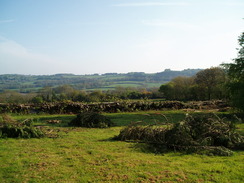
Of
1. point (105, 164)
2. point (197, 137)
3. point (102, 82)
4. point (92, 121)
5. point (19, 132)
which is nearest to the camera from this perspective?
point (105, 164)

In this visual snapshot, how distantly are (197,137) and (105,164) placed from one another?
152 inches

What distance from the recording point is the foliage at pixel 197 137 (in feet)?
24.0

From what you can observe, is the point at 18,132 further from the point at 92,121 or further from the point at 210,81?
the point at 210,81

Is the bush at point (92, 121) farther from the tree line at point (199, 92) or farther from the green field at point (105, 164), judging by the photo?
the tree line at point (199, 92)

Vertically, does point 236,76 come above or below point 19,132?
above

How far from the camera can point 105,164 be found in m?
5.89

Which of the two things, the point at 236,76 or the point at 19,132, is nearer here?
the point at 19,132

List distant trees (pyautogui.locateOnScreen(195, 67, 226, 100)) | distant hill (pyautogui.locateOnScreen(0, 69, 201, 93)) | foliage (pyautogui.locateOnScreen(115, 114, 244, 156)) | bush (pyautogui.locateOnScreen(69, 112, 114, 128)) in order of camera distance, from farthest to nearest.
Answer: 1. distant hill (pyautogui.locateOnScreen(0, 69, 201, 93))
2. distant trees (pyautogui.locateOnScreen(195, 67, 226, 100))
3. bush (pyautogui.locateOnScreen(69, 112, 114, 128))
4. foliage (pyautogui.locateOnScreen(115, 114, 244, 156))

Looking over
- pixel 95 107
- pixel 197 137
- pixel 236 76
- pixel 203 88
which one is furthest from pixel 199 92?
pixel 197 137

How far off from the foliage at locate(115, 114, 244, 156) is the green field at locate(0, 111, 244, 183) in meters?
0.43

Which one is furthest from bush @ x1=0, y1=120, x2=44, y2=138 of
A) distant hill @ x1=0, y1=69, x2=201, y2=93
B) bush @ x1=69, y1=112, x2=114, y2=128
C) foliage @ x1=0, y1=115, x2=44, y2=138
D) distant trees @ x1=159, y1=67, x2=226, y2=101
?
distant hill @ x1=0, y1=69, x2=201, y2=93

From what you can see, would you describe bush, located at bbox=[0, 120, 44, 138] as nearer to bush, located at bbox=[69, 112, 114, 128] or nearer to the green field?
the green field

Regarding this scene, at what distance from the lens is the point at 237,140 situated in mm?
7855

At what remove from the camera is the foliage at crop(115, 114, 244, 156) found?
7328 mm
